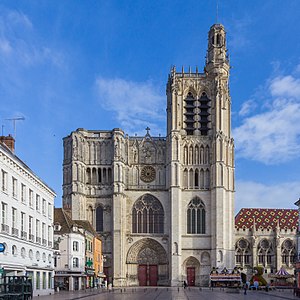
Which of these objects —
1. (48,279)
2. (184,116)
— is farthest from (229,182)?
(48,279)

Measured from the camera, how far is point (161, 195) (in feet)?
301

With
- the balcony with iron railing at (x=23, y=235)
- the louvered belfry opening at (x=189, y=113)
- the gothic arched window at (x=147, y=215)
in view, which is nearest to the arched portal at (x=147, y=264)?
the gothic arched window at (x=147, y=215)

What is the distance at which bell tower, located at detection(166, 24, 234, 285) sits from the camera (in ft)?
293

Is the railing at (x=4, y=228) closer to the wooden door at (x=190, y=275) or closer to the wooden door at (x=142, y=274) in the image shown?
the wooden door at (x=142, y=274)

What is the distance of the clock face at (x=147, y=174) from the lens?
304ft

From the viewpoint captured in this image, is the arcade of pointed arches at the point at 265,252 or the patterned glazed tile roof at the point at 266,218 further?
the patterned glazed tile roof at the point at 266,218

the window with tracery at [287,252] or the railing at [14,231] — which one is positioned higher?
the railing at [14,231]

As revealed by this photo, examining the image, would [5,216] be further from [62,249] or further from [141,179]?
[141,179]

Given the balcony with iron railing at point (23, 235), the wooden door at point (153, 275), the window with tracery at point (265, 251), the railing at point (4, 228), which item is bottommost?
the wooden door at point (153, 275)

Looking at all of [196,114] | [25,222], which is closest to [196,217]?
[196,114]

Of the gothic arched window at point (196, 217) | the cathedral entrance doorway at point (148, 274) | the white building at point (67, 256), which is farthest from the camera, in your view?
the cathedral entrance doorway at point (148, 274)

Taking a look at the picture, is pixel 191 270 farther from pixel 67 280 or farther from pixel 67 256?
pixel 67 256

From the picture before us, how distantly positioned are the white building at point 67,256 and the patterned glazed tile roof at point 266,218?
38.5m

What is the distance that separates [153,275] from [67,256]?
89.4 ft
